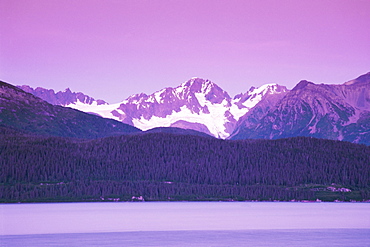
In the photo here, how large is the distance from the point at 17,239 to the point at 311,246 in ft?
166

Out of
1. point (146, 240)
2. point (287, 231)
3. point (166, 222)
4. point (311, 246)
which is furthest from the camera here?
point (166, 222)

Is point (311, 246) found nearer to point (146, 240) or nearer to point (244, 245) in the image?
point (244, 245)

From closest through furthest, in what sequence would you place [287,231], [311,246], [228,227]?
[311,246]
[287,231]
[228,227]

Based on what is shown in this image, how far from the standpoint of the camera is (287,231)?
398 feet

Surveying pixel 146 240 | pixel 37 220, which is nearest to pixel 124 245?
pixel 146 240

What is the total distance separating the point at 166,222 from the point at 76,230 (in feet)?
101

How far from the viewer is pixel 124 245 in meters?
97.1

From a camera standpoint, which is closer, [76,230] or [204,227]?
[76,230]

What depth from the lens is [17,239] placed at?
4161 inches

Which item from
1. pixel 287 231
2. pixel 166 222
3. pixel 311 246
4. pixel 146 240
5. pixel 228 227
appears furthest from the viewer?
pixel 166 222

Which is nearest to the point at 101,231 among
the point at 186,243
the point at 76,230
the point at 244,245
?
the point at 76,230

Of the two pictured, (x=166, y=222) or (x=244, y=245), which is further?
(x=166, y=222)

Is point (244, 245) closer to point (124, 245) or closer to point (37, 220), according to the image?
point (124, 245)

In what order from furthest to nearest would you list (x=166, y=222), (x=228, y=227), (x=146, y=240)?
(x=166, y=222)
(x=228, y=227)
(x=146, y=240)
